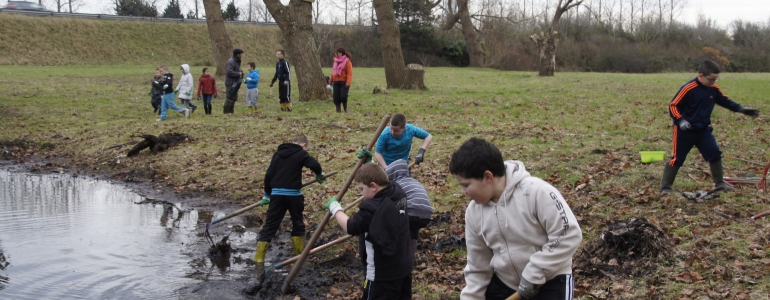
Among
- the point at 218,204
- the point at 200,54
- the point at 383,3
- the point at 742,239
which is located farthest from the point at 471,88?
the point at 200,54

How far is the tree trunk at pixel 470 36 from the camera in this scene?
4012 cm

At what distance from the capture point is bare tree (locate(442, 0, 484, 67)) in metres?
40.2

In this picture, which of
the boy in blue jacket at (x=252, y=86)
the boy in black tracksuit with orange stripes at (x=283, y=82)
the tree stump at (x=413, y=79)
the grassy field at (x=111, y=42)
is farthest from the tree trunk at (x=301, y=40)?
the grassy field at (x=111, y=42)

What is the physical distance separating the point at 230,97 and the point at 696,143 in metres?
12.2

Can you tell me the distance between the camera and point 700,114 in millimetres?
7453

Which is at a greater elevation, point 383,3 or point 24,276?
point 383,3

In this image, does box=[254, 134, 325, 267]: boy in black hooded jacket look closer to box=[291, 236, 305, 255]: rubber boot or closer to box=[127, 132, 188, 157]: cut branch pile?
box=[291, 236, 305, 255]: rubber boot

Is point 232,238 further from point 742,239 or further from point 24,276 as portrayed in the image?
point 742,239

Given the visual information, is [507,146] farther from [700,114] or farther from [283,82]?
[283,82]

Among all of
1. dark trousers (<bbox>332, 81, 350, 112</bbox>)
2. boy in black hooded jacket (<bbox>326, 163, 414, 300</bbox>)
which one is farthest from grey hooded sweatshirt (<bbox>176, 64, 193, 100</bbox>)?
boy in black hooded jacket (<bbox>326, 163, 414, 300</bbox>)

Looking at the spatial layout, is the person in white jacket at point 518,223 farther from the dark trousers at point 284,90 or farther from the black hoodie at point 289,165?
the dark trousers at point 284,90

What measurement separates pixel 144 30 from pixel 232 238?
41.0 metres

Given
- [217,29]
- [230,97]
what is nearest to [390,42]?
[230,97]

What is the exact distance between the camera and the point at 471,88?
22438mm
